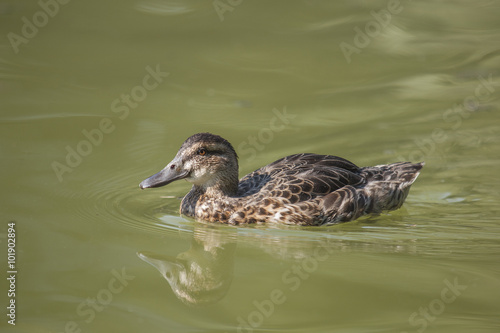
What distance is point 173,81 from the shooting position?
504 inches

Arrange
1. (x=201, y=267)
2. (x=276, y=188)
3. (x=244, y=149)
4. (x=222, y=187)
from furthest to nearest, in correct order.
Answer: (x=244, y=149)
(x=222, y=187)
(x=276, y=188)
(x=201, y=267)

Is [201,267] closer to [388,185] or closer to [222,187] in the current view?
[222,187]

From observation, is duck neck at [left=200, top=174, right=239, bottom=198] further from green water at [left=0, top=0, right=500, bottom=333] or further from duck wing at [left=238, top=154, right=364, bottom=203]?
green water at [left=0, top=0, right=500, bottom=333]

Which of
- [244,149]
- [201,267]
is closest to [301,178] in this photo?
[201,267]

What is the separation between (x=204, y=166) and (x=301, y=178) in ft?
3.88

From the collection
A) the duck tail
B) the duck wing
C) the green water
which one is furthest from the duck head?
the duck tail

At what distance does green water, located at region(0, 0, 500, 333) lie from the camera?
21.1ft

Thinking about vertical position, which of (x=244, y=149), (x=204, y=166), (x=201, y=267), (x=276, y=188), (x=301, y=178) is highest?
(x=244, y=149)

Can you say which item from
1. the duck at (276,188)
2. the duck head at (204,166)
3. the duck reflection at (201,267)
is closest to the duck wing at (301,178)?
the duck at (276,188)

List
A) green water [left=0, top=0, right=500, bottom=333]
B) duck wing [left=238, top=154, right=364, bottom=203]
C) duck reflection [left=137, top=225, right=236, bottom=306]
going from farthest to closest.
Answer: duck wing [left=238, top=154, right=364, bottom=203], duck reflection [left=137, top=225, right=236, bottom=306], green water [left=0, top=0, right=500, bottom=333]

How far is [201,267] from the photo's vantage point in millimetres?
7508

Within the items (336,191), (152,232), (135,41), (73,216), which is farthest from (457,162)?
(135,41)

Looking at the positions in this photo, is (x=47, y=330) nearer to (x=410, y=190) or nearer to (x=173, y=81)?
(x=410, y=190)

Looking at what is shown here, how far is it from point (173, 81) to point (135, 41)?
5.06 feet
